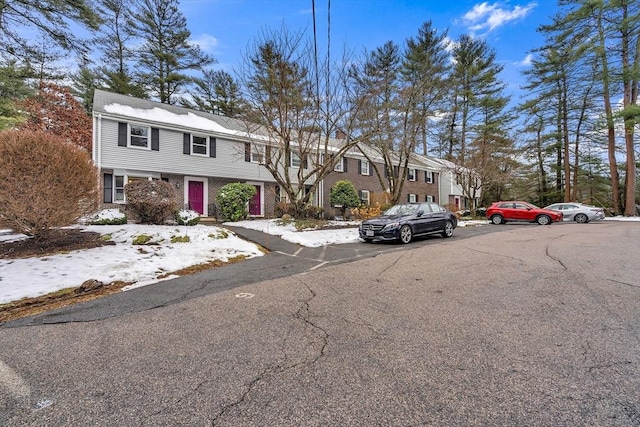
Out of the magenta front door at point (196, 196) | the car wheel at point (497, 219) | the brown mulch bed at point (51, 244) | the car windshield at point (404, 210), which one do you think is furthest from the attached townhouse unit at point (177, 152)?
the car wheel at point (497, 219)

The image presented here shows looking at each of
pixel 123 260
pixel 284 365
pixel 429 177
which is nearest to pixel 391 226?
pixel 123 260

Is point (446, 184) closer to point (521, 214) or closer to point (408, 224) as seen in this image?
point (521, 214)

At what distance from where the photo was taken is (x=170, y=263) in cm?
690

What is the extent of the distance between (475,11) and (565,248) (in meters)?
8.92

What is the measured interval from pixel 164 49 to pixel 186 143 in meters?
15.1

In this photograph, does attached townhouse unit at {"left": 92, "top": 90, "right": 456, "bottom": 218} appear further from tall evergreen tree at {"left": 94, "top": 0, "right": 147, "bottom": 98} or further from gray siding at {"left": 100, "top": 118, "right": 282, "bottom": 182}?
tall evergreen tree at {"left": 94, "top": 0, "right": 147, "bottom": 98}

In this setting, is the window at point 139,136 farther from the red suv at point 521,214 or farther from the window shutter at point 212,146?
the red suv at point 521,214

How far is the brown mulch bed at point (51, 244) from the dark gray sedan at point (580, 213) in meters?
24.8

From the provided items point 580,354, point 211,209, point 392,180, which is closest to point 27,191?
point 580,354

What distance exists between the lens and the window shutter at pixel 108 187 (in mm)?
14945

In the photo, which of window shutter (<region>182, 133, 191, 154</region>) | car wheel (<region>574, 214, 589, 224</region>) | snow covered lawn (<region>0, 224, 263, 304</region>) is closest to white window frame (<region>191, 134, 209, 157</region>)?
window shutter (<region>182, 133, 191, 154</region>)

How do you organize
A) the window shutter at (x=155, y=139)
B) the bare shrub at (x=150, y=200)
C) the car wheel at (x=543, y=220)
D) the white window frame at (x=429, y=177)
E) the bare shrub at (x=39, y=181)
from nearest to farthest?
the bare shrub at (x=39, y=181), the bare shrub at (x=150, y=200), the window shutter at (x=155, y=139), the car wheel at (x=543, y=220), the white window frame at (x=429, y=177)

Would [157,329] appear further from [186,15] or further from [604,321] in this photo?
[186,15]

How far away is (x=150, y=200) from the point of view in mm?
11141
